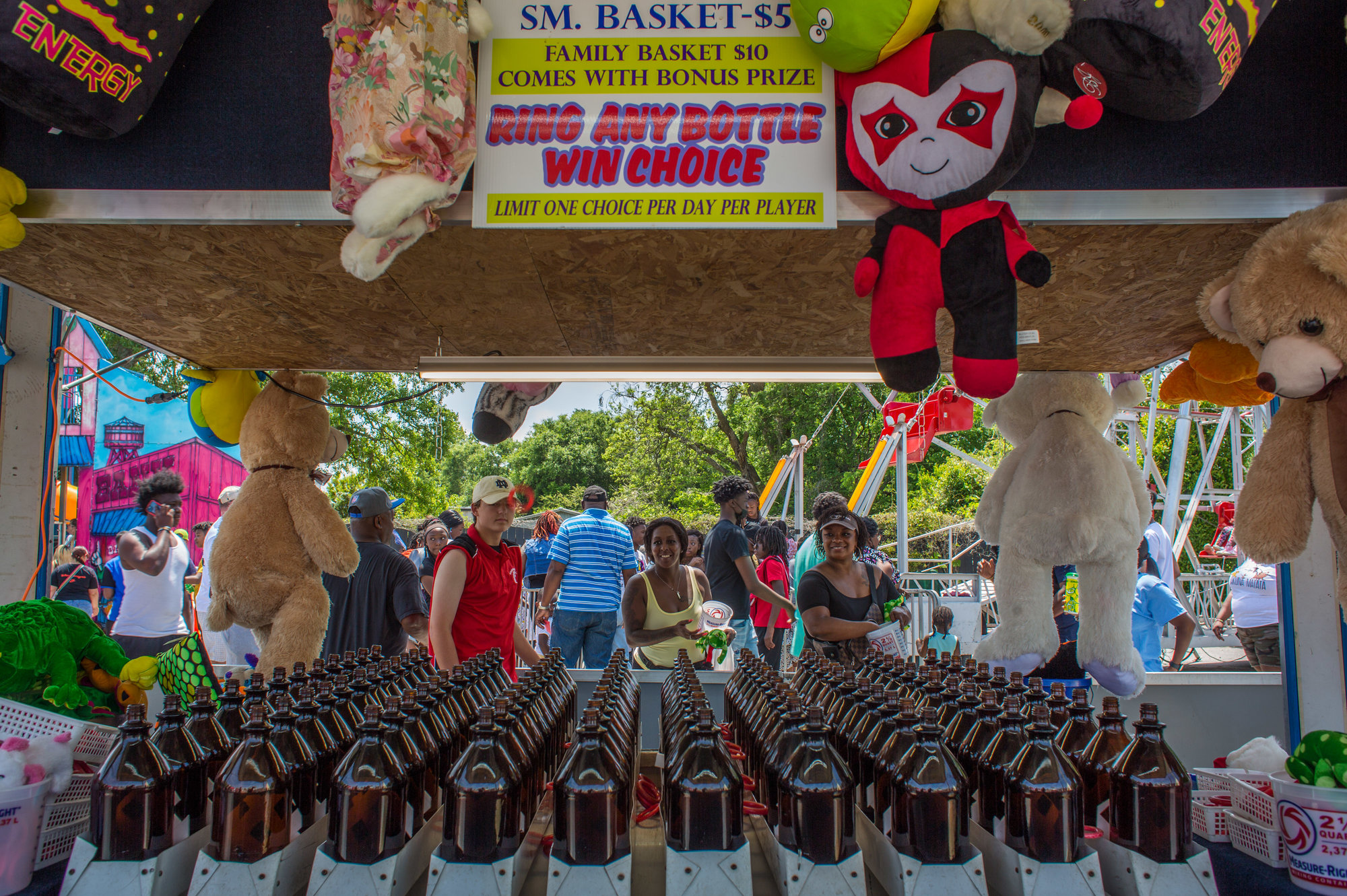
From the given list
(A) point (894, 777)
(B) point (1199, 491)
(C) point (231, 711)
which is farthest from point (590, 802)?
(B) point (1199, 491)

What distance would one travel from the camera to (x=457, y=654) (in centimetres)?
400

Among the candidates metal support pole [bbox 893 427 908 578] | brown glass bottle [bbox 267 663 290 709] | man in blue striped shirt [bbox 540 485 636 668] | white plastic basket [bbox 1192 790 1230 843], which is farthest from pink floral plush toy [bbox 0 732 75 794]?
metal support pole [bbox 893 427 908 578]

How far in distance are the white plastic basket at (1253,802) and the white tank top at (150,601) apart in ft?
20.0

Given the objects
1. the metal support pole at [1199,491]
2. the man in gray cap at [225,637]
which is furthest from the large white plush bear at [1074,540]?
the metal support pole at [1199,491]

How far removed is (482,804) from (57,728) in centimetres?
130

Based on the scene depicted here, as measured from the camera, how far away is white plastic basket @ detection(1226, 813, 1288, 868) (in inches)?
77.0

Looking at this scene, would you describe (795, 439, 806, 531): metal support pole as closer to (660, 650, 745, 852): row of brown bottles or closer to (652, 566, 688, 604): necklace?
(652, 566, 688, 604): necklace

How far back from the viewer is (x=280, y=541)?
130 inches

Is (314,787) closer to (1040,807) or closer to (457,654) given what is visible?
(1040,807)

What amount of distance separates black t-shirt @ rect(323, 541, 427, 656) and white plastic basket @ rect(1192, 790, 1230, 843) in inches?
145

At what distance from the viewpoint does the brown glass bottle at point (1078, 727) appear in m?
2.09

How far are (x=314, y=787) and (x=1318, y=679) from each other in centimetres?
358

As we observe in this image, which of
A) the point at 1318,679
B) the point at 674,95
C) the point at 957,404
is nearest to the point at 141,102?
the point at 674,95

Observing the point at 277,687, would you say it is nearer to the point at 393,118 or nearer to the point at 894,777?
the point at 393,118
